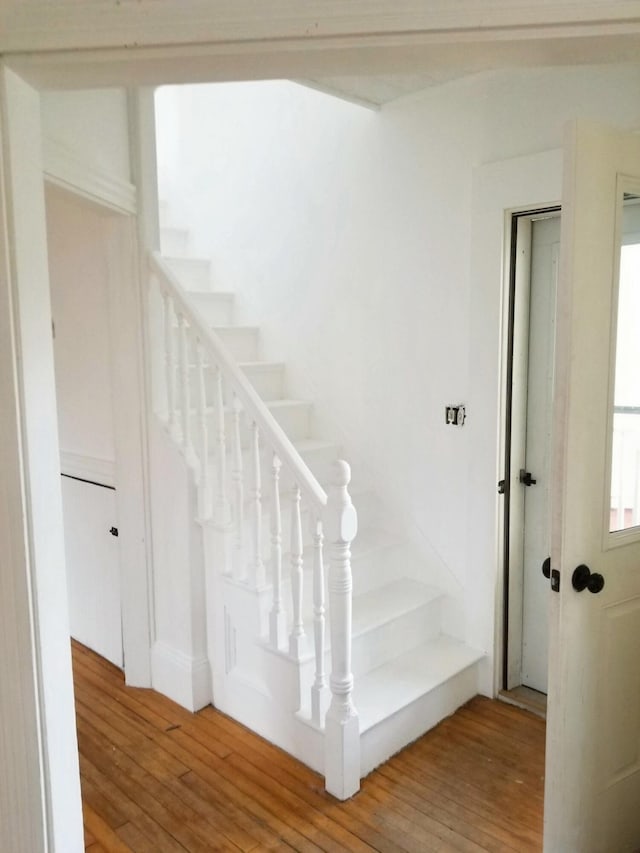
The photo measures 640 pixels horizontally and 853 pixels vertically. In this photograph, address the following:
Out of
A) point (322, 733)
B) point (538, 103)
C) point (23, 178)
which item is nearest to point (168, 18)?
point (23, 178)

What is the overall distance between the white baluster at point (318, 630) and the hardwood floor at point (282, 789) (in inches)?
10.0

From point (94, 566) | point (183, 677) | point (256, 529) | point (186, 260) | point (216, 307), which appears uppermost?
point (186, 260)

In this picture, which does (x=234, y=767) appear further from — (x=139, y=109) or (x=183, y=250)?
(x=183, y=250)

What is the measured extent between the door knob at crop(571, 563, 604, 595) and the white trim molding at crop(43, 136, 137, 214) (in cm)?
194

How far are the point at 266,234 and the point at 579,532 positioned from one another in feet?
8.79

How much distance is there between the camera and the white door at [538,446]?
104 inches

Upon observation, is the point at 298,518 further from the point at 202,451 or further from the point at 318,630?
the point at 202,451

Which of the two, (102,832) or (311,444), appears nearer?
(102,832)

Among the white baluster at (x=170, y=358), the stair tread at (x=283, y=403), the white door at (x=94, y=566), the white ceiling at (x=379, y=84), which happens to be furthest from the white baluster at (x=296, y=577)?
the white ceiling at (x=379, y=84)

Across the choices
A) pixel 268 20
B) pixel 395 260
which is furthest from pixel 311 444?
pixel 268 20

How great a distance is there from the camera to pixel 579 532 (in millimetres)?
1604

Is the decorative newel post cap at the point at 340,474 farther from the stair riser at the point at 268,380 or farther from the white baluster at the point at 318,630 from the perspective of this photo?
the stair riser at the point at 268,380

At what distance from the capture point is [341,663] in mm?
2129

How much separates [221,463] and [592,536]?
1.45m
